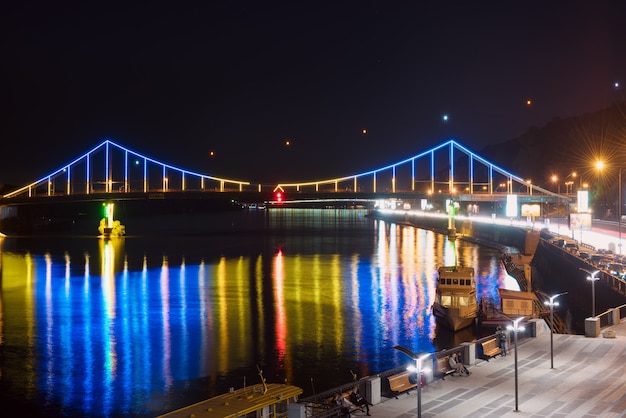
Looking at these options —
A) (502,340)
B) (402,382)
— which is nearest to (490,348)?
(502,340)

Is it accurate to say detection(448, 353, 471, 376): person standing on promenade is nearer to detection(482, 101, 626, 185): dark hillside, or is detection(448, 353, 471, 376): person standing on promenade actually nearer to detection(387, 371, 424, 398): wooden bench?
detection(387, 371, 424, 398): wooden bench

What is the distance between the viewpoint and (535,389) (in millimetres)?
17672

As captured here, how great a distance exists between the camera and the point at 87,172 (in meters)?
119

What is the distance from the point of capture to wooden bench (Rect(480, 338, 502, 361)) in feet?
68.7

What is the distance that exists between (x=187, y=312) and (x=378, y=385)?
84.8 feet

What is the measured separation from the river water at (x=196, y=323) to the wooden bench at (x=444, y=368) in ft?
19.9

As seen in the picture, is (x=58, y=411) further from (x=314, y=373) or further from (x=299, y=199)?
(x=299, y=199)

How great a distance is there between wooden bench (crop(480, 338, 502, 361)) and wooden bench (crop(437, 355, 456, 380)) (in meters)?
1.98

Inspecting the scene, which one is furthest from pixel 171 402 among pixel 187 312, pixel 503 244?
pixel 503 244

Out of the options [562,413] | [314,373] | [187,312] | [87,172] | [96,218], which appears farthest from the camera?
[96,218]

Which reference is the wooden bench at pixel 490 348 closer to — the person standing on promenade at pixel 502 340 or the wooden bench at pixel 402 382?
the person standing on promenade at pixel 502 340

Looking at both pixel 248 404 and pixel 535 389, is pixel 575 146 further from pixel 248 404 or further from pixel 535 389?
pixel 248 404

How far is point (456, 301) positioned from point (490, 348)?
13.8 m

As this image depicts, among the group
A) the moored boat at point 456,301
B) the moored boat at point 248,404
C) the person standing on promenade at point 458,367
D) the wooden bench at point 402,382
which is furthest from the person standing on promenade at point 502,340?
the moored boat at point 456,301
